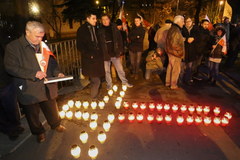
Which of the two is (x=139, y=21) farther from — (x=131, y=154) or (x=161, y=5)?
(x=161, y=5)

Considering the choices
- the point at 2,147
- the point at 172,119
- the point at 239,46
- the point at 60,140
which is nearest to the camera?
the point at 2,147

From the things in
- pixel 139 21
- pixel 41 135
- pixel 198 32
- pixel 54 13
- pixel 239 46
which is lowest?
pixel 41 135

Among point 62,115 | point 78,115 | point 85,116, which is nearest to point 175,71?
point 85,116

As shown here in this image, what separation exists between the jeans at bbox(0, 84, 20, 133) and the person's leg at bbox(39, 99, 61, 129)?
0.54 metres

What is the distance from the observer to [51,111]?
351 centimetres

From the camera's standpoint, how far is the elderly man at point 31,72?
2766 mm

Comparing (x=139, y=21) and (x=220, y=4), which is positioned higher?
(x=220, y=4)

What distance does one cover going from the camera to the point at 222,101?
16.7 ft

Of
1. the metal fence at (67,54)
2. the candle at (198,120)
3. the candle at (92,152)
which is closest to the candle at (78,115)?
the candle at (92,152)

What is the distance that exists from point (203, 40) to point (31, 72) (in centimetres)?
530

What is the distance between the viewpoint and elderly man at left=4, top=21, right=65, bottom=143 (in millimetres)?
2766

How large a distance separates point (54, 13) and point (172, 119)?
85.5 feet

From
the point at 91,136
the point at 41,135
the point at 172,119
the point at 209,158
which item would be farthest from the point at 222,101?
the point at 41,135

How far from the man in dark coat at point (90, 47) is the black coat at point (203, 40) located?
3342 millimetres
